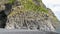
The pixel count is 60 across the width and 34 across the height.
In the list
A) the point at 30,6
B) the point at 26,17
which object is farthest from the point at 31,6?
the point at 26,17

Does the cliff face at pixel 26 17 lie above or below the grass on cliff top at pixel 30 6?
below

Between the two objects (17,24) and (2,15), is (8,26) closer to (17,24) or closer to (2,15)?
(17,24)

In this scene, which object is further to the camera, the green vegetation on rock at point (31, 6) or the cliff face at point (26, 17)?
the green vegetation on rock at point (31, 6)

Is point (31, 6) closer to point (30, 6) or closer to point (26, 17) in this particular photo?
point (30, 6)

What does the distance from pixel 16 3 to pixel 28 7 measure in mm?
4821

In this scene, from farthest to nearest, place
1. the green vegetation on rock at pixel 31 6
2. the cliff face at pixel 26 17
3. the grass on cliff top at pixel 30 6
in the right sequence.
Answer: the green vegetation on rock at pixel 31 6, the grass on cliff top at pixel 30 6, the cliff face at pixel 26 17

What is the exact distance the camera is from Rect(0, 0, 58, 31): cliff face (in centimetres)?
8469

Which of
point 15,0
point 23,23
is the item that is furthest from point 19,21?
point 15,0

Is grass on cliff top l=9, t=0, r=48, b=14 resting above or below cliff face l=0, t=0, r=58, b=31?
above

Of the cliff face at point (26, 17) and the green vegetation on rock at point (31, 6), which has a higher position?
the green vegetation on rock at point (31, 6)

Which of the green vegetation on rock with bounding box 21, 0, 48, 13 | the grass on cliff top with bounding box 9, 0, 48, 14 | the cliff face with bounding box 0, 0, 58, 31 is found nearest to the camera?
the cliff face with bounding box 0, 0, 58, 31

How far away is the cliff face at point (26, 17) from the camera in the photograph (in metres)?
84.7

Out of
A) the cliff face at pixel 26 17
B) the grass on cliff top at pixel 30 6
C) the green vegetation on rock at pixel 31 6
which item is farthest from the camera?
the green vegetation on rock at pixel 31 6

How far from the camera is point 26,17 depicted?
87688 millimetres
